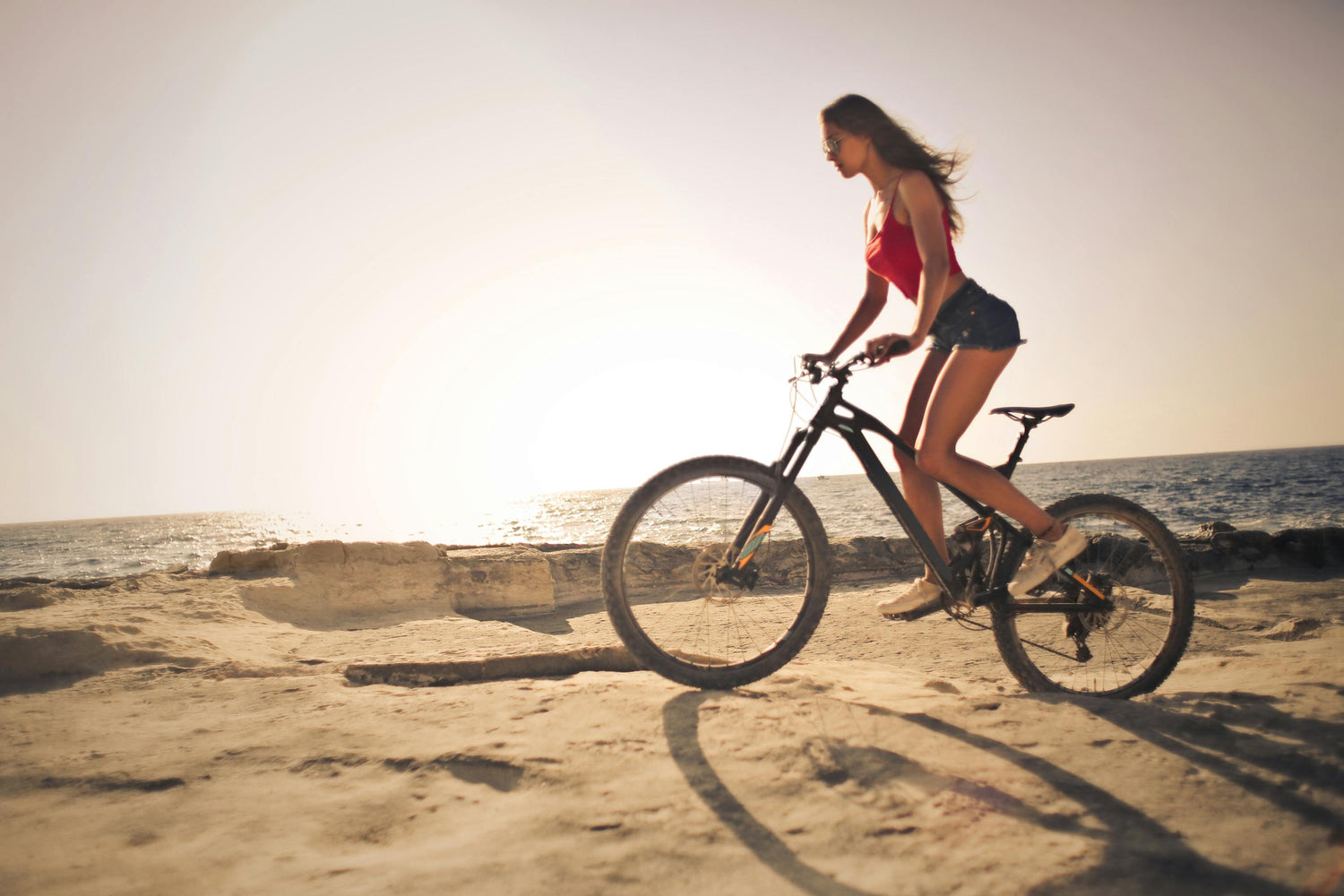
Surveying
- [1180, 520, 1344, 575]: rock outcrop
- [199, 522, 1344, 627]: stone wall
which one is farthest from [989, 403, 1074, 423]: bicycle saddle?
[1180, 520, 1344, 575]: rock outcrop

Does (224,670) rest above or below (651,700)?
below

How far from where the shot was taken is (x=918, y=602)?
2635 millimetres

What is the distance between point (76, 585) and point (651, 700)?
7.67m

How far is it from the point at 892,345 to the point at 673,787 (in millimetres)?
1689

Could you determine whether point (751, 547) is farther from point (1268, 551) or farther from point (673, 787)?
point (1268, 551)

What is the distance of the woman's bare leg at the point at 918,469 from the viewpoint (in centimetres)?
269

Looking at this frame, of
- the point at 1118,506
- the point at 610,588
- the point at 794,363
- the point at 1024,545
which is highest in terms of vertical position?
the point at 794,363

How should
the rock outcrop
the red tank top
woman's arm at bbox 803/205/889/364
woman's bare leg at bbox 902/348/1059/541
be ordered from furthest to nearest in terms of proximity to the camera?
1. the rock outcrop
2. woman's arm at bbox 803/205/889/364
3. the red tank top
4. woman's bare leg at bbox 902/348/1059/541

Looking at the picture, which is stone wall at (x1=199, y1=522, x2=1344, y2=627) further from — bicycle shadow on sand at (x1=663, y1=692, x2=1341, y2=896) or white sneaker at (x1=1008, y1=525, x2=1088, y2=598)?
bicycle shadow on sand at (x1=663, y1=692, x2=1341, y2=896)

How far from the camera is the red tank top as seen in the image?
2619 millimetres

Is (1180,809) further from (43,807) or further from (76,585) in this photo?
(76,585)

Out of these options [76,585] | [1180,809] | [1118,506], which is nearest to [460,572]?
[76,585]

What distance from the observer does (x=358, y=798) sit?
5.22 ft

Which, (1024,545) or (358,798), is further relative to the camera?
(1024,545)
